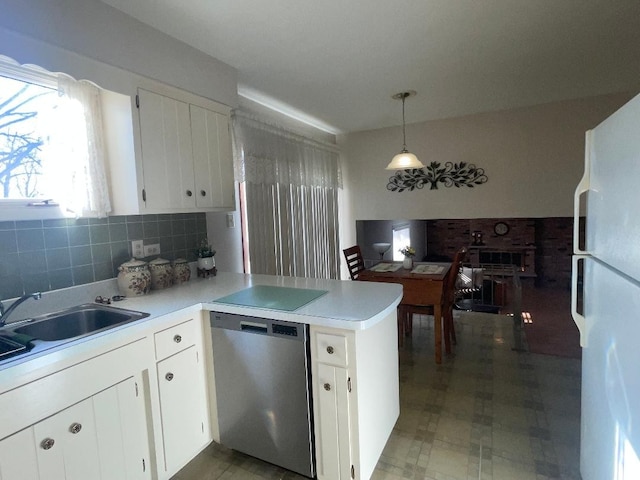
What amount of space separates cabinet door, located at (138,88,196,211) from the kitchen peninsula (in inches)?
21.9

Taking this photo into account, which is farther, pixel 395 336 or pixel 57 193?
pixel 395 336

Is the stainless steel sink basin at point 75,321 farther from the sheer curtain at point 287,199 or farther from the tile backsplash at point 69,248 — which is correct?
the sheer curtain at point 287,199

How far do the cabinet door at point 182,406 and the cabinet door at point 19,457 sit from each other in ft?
1.59

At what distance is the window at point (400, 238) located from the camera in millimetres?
5872

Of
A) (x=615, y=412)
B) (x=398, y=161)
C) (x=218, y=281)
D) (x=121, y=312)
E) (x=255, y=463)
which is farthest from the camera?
(x=398, y=161)

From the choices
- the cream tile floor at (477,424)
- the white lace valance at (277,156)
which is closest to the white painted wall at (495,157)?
the white lace valance at (277,156)

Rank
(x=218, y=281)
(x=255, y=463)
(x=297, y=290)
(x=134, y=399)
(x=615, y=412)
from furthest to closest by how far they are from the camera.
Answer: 1. (x=218, y=281)
2. (x=297, y=290)
3. (x=255, y=463)
4. (x=134, y=399)
5. (x=615, y=412)

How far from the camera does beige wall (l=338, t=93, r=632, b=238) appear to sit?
383 centimetres

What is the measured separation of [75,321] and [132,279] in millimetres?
323

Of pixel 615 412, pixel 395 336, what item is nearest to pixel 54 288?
pixel 395 336

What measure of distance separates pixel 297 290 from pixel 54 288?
1.22m

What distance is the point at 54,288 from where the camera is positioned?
1718 millimetres

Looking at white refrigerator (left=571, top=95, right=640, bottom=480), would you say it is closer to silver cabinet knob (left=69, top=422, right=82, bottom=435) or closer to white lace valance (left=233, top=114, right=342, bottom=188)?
silver cabinet knob (left=69, top=422, right=82, bottom=435)

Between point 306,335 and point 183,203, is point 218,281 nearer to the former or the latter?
point 183,203
